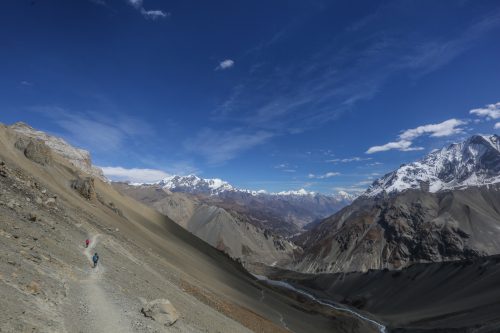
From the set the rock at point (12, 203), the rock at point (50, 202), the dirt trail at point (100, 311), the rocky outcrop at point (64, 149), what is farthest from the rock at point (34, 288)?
the rocky outcrop at point (64, 149)

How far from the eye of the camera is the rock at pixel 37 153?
6247 centimetres

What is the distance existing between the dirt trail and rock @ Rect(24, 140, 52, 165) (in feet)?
137

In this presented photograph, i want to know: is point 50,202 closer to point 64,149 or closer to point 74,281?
point 74,281

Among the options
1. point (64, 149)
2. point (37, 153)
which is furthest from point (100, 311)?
point (64, 149)

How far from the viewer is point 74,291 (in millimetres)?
24125

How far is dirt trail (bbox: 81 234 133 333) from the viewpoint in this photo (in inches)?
827

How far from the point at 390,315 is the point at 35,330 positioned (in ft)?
522

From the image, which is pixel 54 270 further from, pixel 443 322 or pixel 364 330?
pixel 443 322

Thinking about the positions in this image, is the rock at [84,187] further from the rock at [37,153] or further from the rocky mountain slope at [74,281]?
the rocky mountain slope at [74,281]

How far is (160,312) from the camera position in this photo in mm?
26047

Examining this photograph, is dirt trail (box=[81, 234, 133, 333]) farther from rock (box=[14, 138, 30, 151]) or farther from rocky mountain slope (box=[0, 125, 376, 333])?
rock (box=[14, 138, 30, 151])

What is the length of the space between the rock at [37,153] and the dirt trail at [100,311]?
137ft

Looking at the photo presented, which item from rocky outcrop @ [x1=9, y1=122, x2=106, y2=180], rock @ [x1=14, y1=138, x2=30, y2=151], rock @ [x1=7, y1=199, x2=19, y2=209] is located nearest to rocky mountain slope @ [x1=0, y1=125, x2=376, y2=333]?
rock @ [x1=7, y1=199, x2=19, y2=209]

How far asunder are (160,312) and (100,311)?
455 cm
